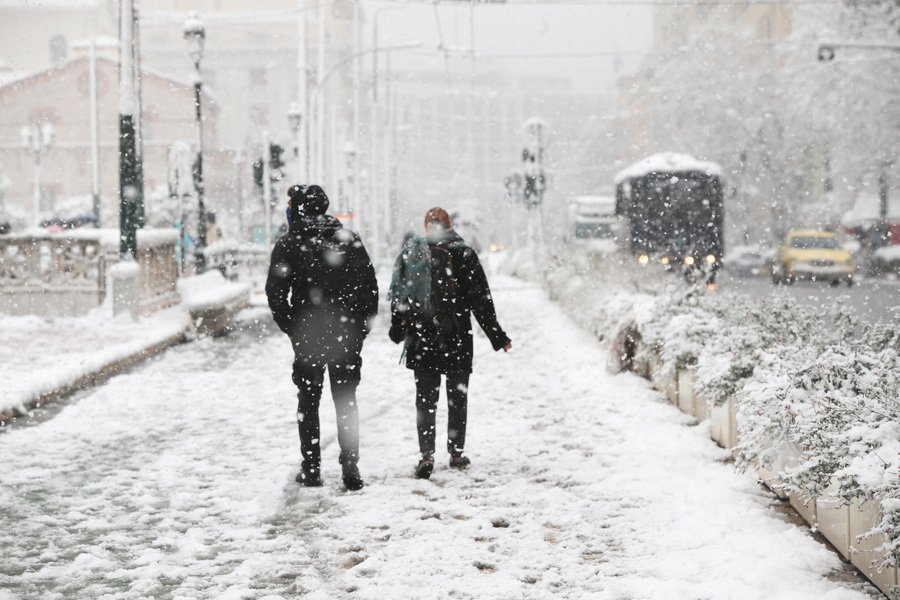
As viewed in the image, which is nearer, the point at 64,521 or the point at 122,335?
the point at 64,521

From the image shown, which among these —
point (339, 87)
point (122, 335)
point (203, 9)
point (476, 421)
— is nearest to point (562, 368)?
point (476, 421)

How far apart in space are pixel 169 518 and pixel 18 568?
104 centimetres

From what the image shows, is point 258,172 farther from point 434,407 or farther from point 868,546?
point 868,546

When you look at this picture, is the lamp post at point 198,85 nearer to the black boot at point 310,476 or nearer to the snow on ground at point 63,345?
the snow on ground at point 63,345

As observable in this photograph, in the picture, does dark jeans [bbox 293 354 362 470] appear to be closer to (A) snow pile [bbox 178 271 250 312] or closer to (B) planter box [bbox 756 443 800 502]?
(B) planter box [bbox 756 443 800 502]

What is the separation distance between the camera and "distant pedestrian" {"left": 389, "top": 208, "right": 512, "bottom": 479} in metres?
7.28

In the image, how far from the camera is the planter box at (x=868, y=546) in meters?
4.66

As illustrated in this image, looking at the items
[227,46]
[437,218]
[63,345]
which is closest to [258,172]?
[63,345]

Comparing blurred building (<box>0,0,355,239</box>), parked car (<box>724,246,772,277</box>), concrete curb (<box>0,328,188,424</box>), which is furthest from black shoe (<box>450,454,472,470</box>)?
blurred building (<box>0,0,355,239</box>)

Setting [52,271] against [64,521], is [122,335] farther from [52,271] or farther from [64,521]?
[64,521]

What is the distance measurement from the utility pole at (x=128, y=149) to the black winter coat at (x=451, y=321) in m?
10.5

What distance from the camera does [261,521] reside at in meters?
6.24

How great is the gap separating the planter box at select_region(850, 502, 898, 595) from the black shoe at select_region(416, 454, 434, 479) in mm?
2916

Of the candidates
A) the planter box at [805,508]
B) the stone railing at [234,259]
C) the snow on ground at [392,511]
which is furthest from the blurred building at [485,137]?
the planter box at [805,508]
